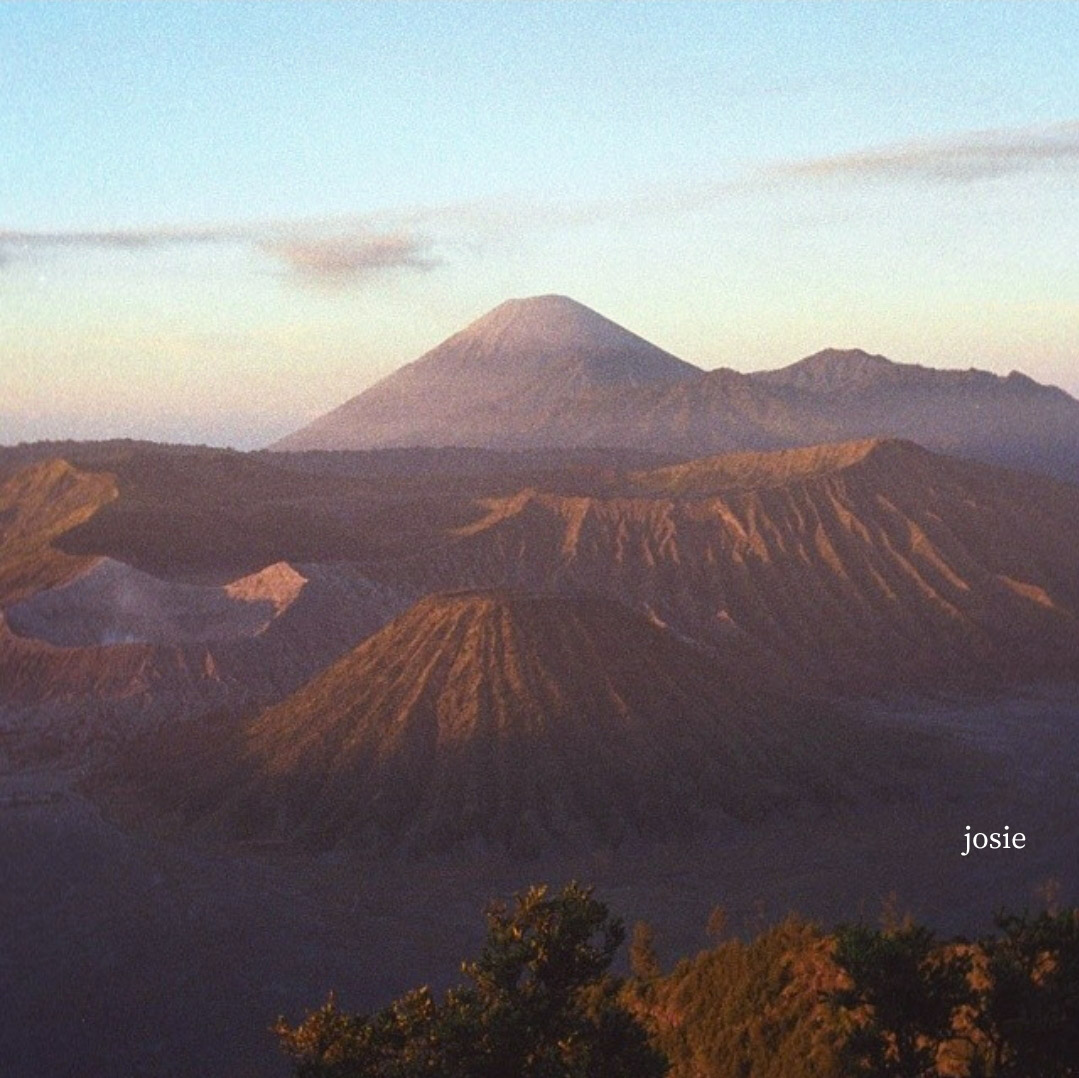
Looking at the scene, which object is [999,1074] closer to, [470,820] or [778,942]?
[778,942]

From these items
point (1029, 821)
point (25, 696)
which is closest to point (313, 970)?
point (1029, 821)

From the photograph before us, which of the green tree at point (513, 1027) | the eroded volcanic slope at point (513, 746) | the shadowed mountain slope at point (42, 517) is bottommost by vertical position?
the eroded volcanic slope at point (513, 746)

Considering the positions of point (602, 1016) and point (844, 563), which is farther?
point (844, 563)

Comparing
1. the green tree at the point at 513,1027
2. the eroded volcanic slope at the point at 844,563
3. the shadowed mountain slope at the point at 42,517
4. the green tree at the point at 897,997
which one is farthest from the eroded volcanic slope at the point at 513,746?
the green tree at the point at 897,997

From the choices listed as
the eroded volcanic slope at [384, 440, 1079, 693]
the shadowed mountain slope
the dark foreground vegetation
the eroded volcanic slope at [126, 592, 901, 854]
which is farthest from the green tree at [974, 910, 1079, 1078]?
the shadowed mountain slope

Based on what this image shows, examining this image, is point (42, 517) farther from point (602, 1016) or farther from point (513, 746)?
point (602, 1016)

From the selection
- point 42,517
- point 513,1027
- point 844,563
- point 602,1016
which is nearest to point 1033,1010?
point 602,1016

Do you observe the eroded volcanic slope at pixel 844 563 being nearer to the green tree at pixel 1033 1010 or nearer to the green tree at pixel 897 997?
the green tree at pixel 1033 1010
